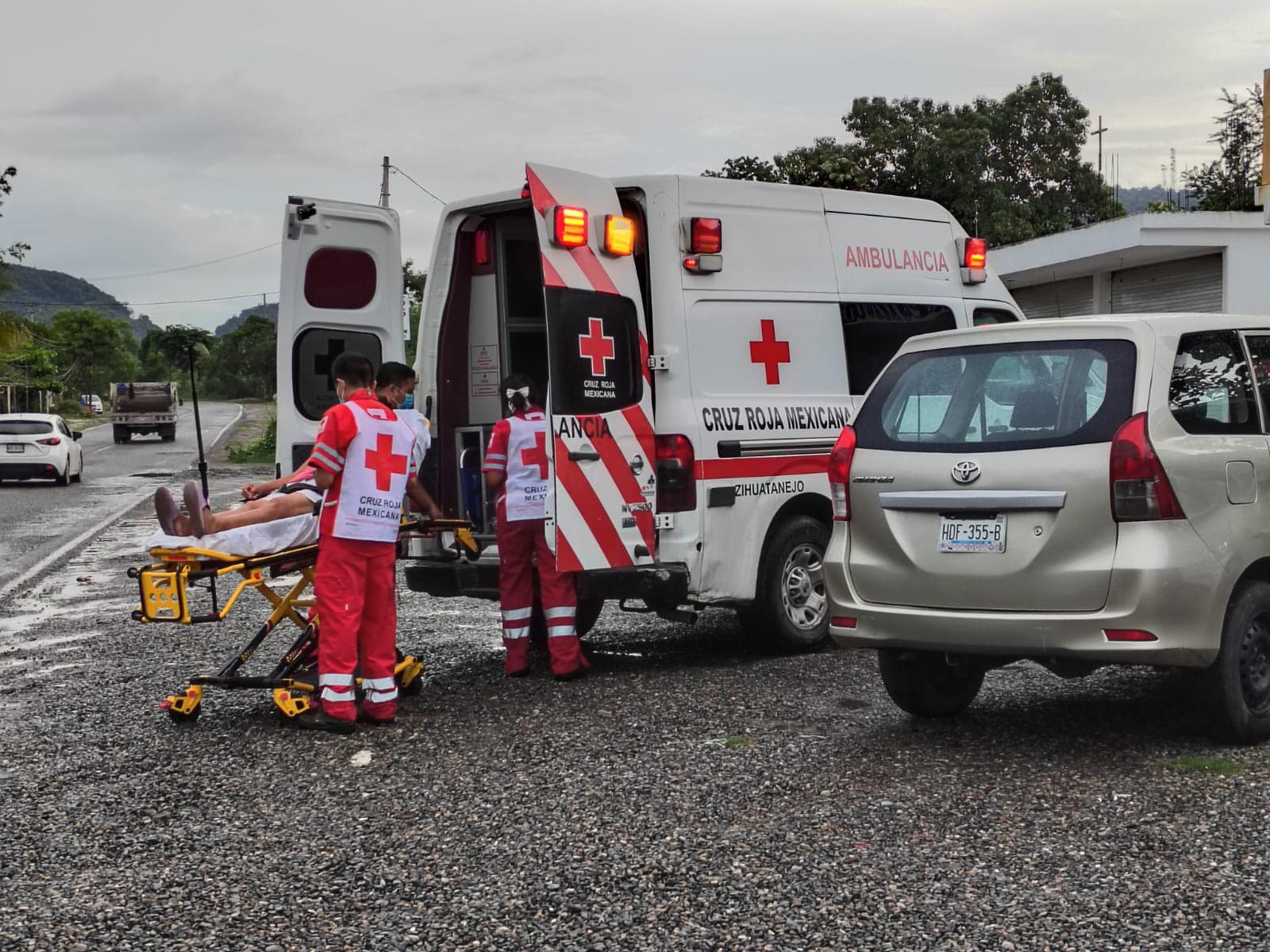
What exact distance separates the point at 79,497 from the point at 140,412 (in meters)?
24.6

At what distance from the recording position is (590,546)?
22.6 feet

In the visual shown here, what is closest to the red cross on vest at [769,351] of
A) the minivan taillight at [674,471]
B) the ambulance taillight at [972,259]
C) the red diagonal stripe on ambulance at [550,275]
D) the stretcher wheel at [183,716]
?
the minivan taillight at [674,471]

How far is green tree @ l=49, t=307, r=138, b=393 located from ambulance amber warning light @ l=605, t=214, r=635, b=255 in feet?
332

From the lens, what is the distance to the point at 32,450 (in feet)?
81.9

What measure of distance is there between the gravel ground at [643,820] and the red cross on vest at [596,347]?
161 centimetres

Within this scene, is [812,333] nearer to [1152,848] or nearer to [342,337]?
[342,337]

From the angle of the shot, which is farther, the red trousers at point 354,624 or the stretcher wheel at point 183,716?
the stretcher wheel at point 183,716

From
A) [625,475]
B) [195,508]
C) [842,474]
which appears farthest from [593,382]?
[195,508]

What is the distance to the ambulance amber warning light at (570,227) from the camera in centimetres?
669

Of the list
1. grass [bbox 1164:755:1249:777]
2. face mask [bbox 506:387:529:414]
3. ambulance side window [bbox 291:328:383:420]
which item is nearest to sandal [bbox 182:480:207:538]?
face mask [bbox 506:387:529:414]

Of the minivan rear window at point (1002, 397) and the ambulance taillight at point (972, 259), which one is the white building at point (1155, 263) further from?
the minivan rear window at point (1002, 397)

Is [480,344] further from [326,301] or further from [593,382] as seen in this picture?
[593,382]

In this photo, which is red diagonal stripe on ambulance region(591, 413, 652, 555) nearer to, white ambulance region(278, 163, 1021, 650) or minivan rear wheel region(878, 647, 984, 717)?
white ambulance region(278, 163, 1021, 650)

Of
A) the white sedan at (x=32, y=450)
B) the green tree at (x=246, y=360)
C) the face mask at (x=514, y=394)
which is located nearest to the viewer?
the face mask at (x=514, y=394)
